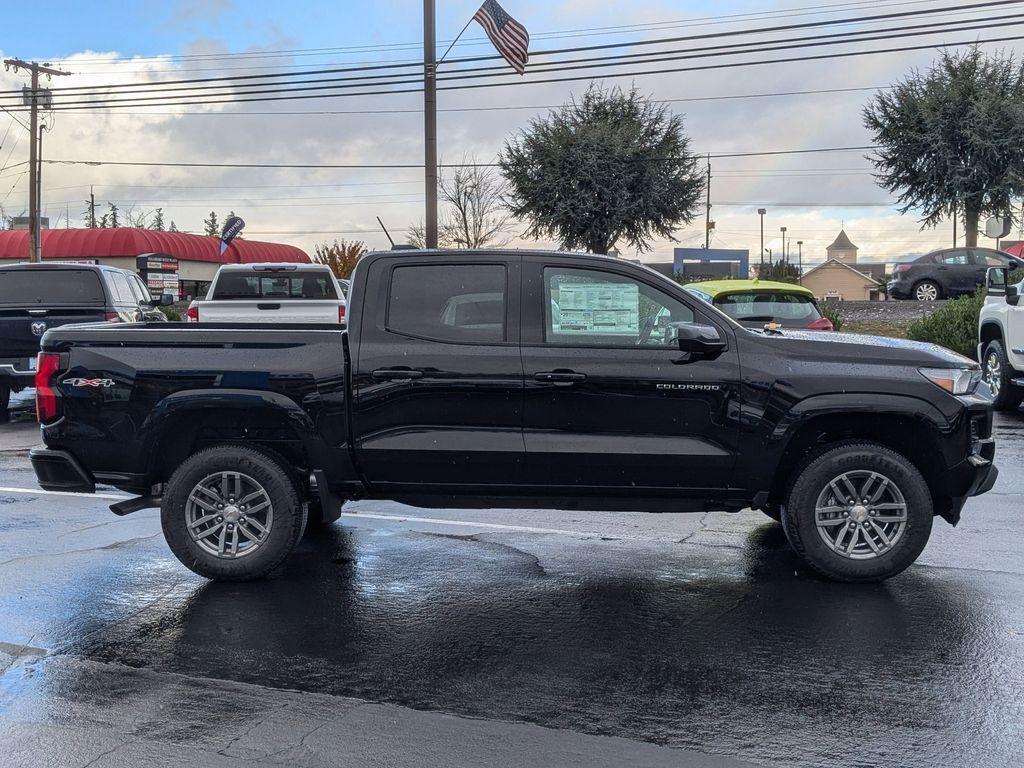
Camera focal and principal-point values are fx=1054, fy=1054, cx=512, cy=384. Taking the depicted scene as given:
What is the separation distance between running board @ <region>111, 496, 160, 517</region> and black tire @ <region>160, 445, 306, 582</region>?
1.07 feet

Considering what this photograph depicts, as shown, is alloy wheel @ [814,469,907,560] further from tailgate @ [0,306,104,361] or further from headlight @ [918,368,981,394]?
tailgate @ [0,306,104,361]

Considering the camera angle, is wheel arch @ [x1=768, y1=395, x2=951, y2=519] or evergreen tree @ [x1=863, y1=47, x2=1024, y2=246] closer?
wheel arch @ [x1=768, y1=395, x2=951, y2=519]

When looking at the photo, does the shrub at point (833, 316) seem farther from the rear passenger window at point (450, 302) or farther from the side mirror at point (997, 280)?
the rear passenger window at point (450, 302)

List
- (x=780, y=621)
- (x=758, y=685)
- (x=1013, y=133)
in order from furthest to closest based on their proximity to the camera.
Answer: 1. (x=1013, y=133)
2. (x=780, y=621)
3. (x=758, y=685)

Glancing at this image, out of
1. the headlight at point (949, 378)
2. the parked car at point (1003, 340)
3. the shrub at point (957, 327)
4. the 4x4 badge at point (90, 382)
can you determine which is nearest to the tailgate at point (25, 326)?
the 4x4 badge at point (90, 382)

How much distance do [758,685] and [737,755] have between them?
0.73 m

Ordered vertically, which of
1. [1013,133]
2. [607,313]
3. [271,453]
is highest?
[1013,133]

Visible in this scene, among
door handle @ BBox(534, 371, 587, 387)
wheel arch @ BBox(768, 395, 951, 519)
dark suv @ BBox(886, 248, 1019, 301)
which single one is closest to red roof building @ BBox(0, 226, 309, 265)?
dark suv @ BBox(886, 248, 1019, 301)

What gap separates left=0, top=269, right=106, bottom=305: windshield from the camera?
13.5m

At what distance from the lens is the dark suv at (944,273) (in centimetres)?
2658

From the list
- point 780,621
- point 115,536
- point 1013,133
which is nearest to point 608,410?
point 780,621

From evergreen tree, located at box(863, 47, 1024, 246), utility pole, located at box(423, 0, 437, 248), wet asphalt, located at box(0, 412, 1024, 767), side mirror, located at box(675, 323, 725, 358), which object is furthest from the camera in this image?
evergreen tree, located at box(863, 47, 1024, 246)

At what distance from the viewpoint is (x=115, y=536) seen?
7324mm

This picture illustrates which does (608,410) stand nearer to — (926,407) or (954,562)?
(926,407)
